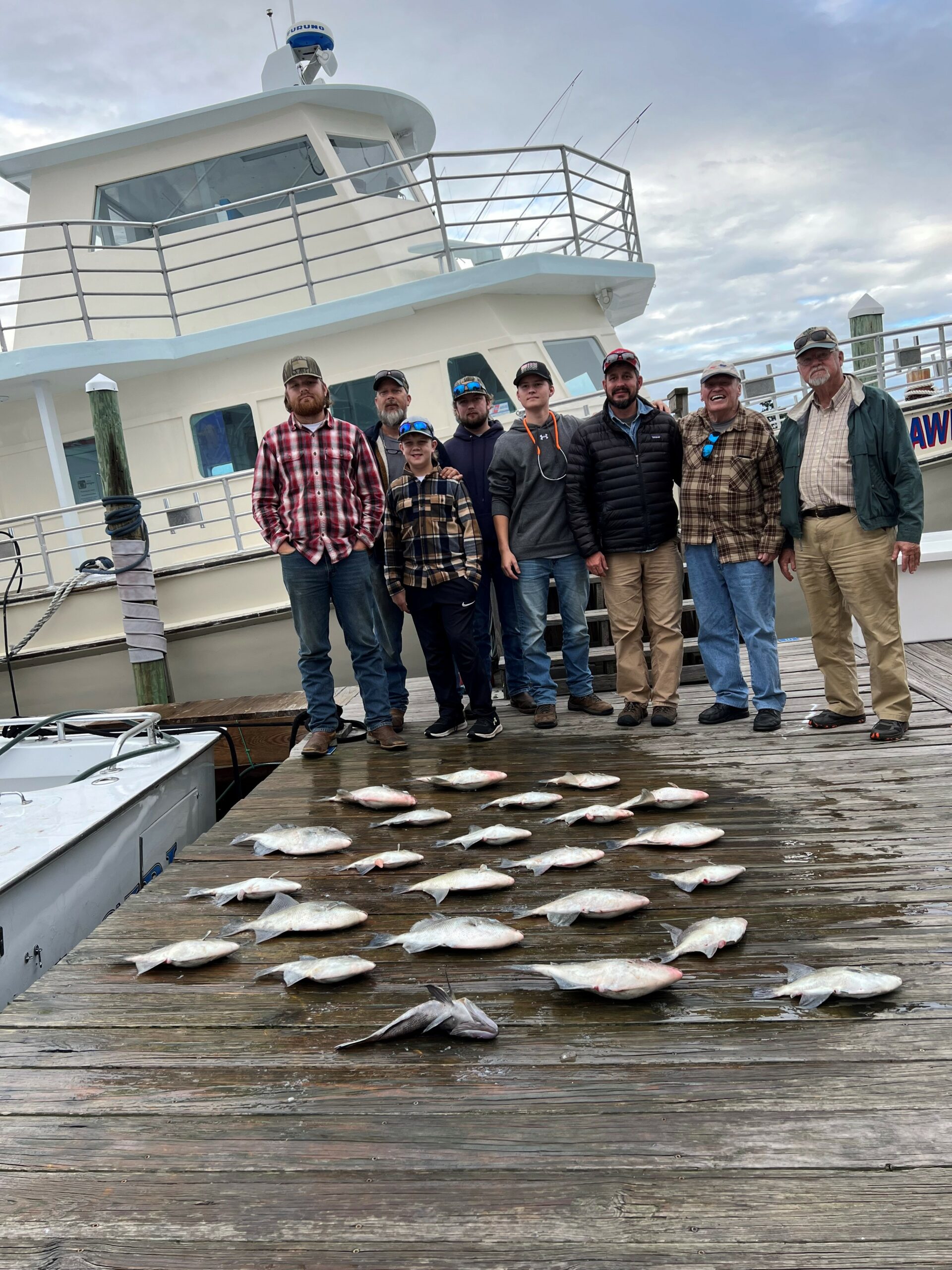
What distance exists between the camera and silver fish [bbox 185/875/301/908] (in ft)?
10.5

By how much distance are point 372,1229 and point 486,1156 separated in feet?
0.90

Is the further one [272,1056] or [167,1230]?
[272,1056]

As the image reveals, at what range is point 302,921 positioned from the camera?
9.57 feet

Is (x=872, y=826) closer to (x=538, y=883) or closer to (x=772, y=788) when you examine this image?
(x=772, y=788)

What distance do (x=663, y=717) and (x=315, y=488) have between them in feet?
7.81

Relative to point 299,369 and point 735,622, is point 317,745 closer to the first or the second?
point 299,369

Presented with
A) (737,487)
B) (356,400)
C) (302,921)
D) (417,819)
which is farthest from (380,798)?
(356,400)

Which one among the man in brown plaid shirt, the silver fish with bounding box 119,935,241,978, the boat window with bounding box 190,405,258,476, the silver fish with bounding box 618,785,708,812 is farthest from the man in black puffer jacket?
the boat window with bounding box 190,405,258,476

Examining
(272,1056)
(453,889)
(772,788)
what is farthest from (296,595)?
(272,1056)

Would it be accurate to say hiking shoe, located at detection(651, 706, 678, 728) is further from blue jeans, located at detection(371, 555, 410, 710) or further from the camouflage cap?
the camouflage cap

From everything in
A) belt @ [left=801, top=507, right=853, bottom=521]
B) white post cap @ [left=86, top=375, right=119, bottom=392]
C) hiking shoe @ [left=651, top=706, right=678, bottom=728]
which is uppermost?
white post cap @ [left=86, top=375, right=119, bottom=392]

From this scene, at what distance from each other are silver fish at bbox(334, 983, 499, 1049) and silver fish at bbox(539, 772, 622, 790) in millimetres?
1878

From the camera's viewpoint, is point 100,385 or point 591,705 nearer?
point 591,705

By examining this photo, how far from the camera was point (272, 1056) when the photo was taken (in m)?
2.23
